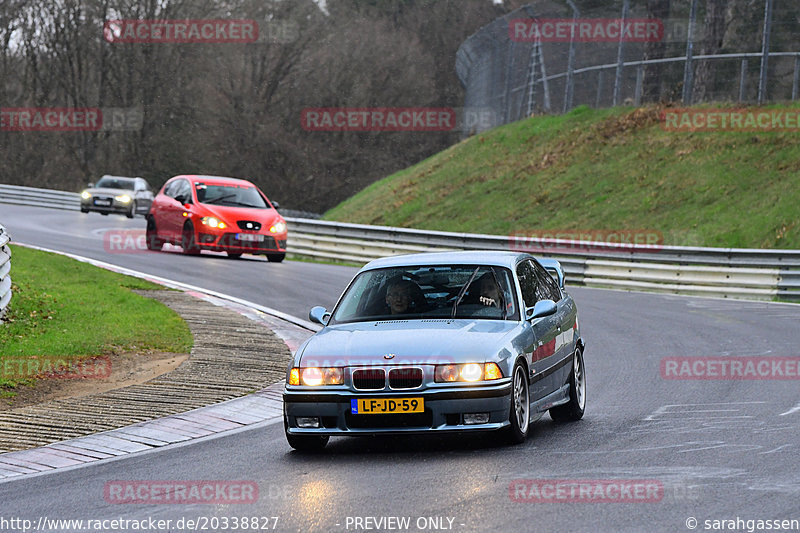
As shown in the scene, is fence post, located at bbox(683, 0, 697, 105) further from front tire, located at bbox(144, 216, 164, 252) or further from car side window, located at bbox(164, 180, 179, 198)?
front tire, located at bbox(144, 216, 164, 252)

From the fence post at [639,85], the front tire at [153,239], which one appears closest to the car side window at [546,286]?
the front tire at [153,239]

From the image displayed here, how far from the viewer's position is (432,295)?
9578 millimetres

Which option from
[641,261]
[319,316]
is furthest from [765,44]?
[319,316]

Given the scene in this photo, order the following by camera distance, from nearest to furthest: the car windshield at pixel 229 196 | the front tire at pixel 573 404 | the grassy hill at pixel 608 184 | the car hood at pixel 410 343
Result: 1. the car hood at pixel 410 343
2. the front tire at pixel 573 404
3. the car windshield at pixel 229 196
4. the grassy hill at pixel 608 184

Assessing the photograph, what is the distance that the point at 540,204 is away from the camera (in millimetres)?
33188

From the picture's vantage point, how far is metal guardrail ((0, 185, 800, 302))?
2241 centimetres

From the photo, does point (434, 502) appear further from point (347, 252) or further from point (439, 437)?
point (347, 252)

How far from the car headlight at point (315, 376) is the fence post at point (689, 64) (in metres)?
25.6

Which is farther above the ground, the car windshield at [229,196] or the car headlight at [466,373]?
the car windshield at [229,196]

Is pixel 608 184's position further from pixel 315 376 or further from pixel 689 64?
pixel 315 376

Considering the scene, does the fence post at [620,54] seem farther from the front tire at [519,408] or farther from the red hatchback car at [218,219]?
the front tire at [519,408]

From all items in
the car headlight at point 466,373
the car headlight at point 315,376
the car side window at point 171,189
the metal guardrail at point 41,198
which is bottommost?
the metal guardrail at point 41,198

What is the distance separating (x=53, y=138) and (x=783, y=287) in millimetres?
50387

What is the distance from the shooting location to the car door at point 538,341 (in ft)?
30.2
